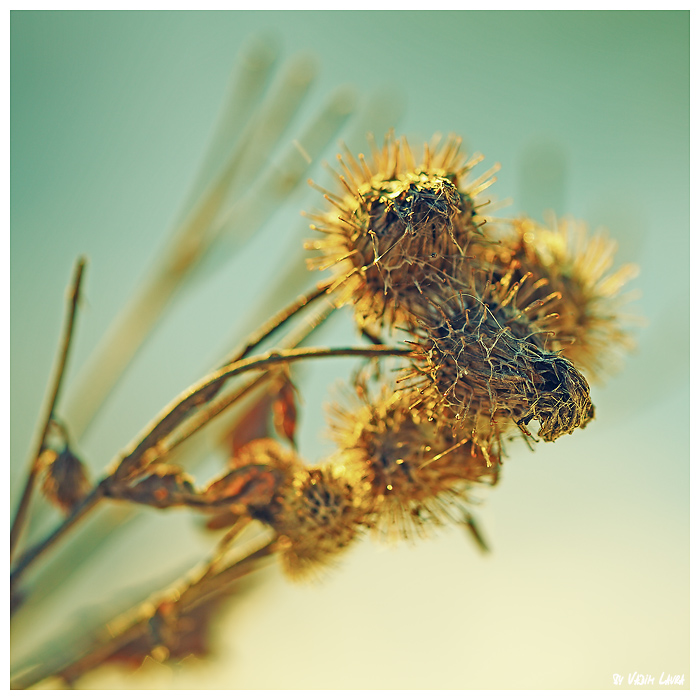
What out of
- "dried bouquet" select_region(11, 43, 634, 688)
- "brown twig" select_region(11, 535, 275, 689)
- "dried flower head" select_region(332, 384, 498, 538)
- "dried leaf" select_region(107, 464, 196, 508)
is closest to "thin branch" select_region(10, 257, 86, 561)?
"dried bouquet" select_region(11, 43, 634, 688)

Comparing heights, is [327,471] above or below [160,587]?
above

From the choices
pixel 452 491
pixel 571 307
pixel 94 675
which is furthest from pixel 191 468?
pixel 571 307

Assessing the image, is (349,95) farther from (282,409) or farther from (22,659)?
(22,659)

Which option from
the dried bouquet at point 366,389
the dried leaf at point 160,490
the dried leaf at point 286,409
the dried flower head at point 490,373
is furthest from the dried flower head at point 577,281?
the dried leaf at point 160,490

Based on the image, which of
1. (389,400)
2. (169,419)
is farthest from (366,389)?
(169,419)

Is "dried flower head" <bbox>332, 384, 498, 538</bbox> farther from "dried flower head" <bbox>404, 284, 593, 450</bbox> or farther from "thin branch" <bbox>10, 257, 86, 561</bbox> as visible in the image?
"thin branch" <bbox>10, 257, 86, 561</bbox>

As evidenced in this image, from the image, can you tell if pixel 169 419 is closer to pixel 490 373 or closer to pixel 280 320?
pixel 280 320
